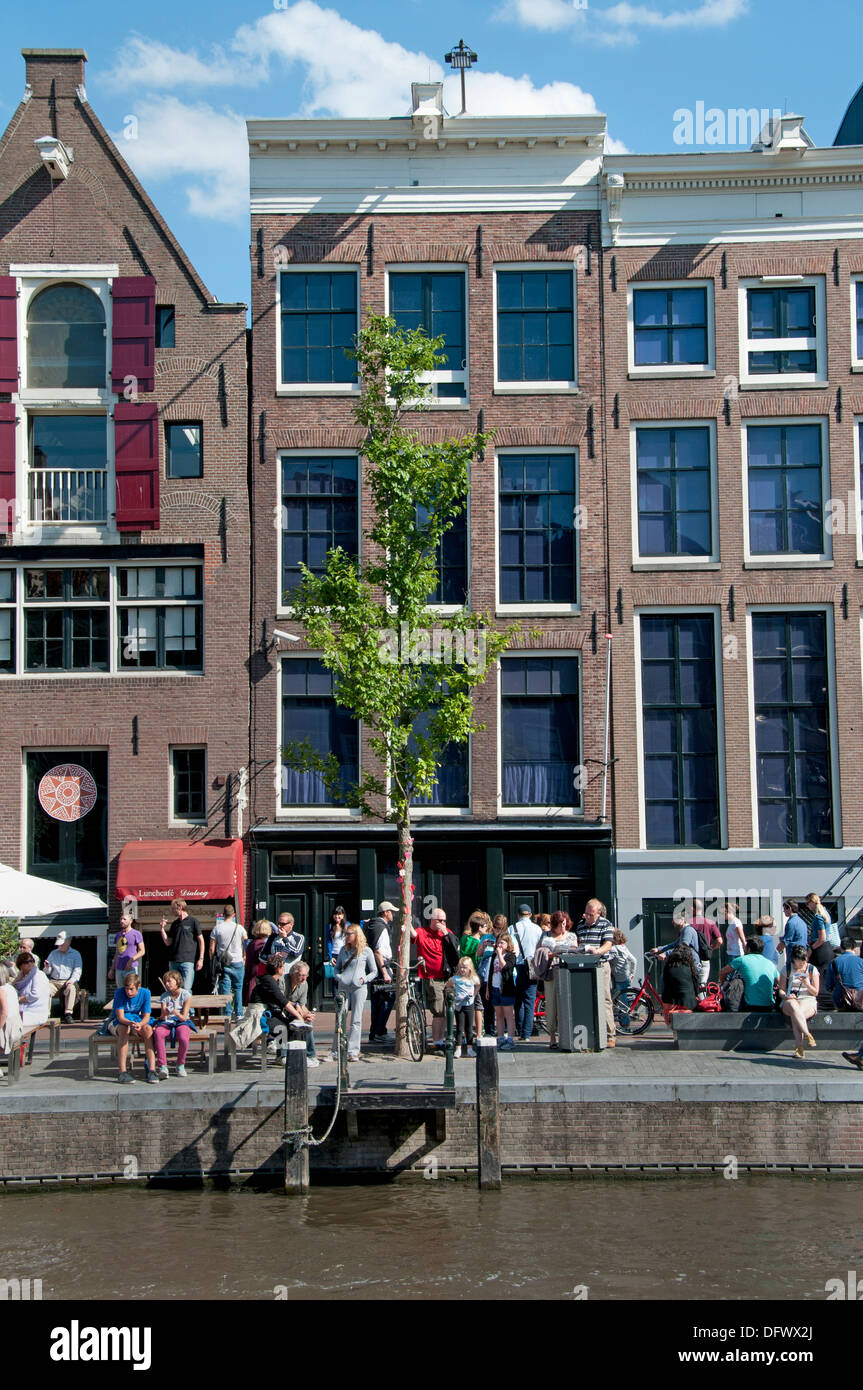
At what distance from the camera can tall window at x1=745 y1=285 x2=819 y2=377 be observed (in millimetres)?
25953

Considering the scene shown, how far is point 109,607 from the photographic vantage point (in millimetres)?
25469

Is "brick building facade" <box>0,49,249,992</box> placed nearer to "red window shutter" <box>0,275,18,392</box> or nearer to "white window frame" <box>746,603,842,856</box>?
"red window shutter" <box>0,275,18,392</box>

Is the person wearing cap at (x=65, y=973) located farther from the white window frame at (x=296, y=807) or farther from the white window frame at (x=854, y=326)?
the white window frame at (x=854, y=326)

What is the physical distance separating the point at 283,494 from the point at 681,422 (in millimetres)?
7543

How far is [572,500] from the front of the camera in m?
25.9

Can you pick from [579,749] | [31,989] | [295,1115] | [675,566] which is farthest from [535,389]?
[295,1115]

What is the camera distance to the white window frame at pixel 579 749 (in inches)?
985

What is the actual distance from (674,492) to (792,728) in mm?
4882

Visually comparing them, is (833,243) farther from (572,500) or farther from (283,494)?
(283,494)

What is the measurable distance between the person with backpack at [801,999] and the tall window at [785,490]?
10.4m

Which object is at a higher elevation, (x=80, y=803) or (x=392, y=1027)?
(x=80, y=803)

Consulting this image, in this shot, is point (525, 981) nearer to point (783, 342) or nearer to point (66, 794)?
point (66, 794)

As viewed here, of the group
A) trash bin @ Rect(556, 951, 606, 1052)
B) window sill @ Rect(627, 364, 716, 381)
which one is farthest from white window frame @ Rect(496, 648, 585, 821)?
trash bin @ Rect(556, 951, 606, 1052)
